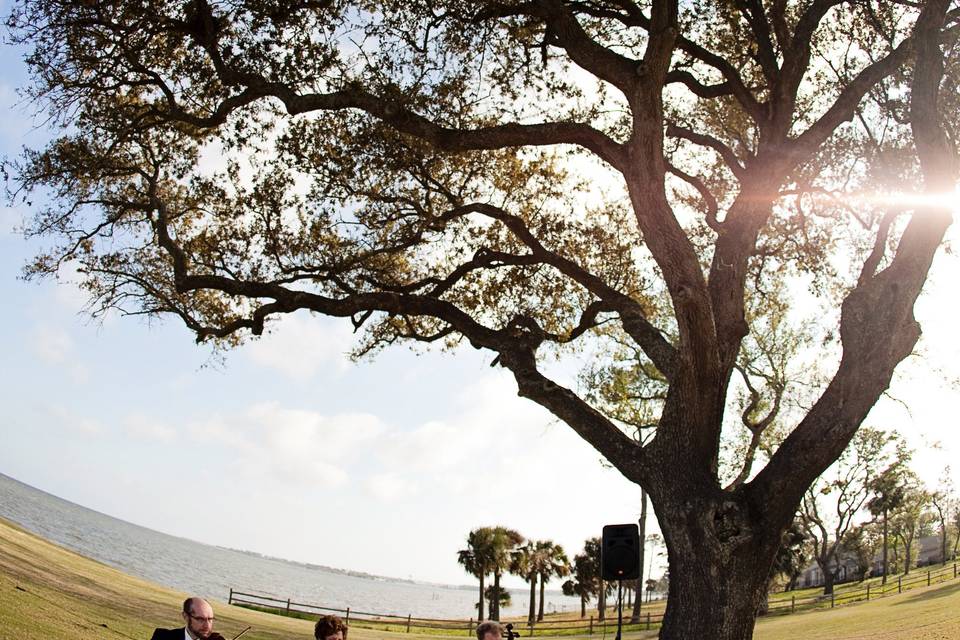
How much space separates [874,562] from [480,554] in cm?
5308

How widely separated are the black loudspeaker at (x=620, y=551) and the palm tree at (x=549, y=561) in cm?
4012

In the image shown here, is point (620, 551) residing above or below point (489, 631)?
above

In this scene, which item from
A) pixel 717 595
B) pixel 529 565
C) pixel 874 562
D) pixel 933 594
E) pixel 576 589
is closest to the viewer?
pixel 717 595

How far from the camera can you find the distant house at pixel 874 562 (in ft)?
248

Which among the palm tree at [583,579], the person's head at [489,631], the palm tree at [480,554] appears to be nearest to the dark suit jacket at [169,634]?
the person's head at [489,631]

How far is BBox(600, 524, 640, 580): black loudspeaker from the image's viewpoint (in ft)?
27.2

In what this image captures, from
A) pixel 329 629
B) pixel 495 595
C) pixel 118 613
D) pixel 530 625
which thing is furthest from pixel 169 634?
pixel 495 595

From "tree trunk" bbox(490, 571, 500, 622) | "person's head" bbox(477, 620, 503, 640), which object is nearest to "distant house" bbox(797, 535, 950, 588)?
"tree trunk" bbox(490, 571, 500, 622)

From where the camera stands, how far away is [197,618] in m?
4.24

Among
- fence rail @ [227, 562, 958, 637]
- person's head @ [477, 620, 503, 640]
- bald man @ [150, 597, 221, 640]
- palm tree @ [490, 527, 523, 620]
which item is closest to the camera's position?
bald man @ [150, 597, 221, 640]

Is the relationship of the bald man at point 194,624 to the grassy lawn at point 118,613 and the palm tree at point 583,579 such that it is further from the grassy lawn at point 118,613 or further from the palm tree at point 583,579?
the palm tree at point 583,579

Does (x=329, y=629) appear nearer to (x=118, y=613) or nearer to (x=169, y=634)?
(x=169, y=634)

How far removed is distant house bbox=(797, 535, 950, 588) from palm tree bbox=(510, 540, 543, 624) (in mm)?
41289

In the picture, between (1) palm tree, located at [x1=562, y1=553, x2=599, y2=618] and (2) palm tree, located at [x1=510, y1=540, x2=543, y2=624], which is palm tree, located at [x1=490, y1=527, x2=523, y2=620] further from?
(1) palm tree, located at [x1=562, y1=553, x2=599, y2=618]
